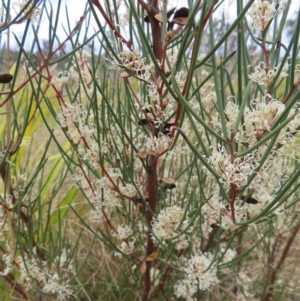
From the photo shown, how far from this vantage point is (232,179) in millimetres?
397

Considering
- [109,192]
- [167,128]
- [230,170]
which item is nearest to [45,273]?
[109,192]

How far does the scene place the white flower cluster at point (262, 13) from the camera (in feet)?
1.56

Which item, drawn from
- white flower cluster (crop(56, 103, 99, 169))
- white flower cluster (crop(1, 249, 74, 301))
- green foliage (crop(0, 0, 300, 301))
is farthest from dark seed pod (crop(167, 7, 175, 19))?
white flower cluster (crop(1, 249, 74, 301))

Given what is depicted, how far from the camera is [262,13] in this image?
0.48 m

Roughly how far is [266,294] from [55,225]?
0.58 m

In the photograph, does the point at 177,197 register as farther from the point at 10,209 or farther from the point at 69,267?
the point at 10,209

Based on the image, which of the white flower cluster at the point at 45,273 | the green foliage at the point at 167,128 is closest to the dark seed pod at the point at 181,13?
the green foliage at the point at 167,128

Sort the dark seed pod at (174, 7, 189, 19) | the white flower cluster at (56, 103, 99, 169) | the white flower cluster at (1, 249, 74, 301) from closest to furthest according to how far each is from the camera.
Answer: the dark seed pod at (174, 7, 189, 19), the white flower cluster at (56, 103, 99, 169), the white flower cluster at (1, 249, 74, 301)

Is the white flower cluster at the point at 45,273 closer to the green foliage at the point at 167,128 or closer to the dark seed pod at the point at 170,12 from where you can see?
the green foliage at the point at 167,128

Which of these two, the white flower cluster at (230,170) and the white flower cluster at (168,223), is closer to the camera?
the white flower cluster at (230,170)

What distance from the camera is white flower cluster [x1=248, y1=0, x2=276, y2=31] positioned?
48cm

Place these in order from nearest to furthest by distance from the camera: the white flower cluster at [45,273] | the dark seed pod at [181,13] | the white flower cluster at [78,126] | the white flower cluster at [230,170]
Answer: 1. the white flower cluster at [230,170]
2. the dark seed pod at [181,13]
3. the white flower cluster at [78,126]
4. the white flower cluster at [45,273]

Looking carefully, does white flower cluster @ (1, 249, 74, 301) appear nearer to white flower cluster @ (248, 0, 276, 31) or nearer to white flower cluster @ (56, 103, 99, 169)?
white flower cluster @ (56, 103, 99, 169)

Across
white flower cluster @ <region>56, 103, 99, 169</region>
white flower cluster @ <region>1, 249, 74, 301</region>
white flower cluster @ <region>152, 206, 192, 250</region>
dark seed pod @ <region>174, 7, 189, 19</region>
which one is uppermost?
dark seed pod @ <region>174, 7, 189, 19</region>
